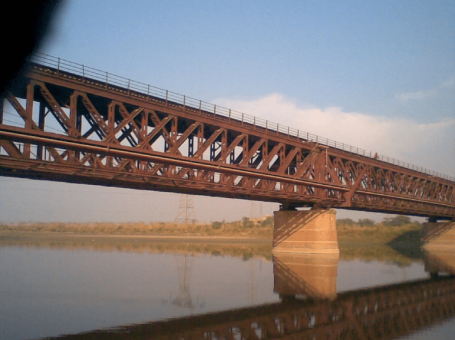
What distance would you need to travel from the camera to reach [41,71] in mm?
29281

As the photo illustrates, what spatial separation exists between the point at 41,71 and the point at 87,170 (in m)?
7.36

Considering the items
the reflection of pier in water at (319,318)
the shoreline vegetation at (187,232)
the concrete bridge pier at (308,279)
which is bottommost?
the reflection of pier in water at (319,318)

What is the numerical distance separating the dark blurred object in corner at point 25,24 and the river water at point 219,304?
1055cm

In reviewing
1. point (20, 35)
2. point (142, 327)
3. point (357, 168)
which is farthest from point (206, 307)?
point (357, 168)

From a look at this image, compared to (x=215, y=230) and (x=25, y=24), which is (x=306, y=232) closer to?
(x=25, y=24)

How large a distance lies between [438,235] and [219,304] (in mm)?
81888

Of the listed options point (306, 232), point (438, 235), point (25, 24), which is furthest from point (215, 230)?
point (25, 24)

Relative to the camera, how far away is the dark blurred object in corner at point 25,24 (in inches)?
591

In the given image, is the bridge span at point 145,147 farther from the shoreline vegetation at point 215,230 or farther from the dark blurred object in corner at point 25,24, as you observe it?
the shoreline vegetation at point 215,230

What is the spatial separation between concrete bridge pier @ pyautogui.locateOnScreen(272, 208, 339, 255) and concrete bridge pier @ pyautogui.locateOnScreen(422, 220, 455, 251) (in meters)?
43.6

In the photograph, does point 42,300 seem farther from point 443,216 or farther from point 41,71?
point 443,216

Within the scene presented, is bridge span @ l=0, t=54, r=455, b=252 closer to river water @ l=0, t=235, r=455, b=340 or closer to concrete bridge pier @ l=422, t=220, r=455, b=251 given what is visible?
river water @ l=0, t=235, r=455, b=340

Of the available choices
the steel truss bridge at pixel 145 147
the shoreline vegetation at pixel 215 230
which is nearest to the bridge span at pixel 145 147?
the steel truss bridge at pixel 145 147

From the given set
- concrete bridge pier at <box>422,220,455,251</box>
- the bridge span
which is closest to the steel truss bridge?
the bridge span
